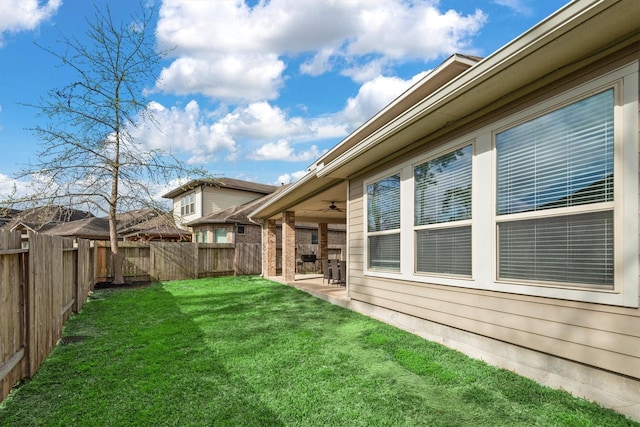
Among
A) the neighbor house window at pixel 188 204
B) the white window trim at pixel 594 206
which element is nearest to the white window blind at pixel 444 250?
the white window trim at pixel 594 206

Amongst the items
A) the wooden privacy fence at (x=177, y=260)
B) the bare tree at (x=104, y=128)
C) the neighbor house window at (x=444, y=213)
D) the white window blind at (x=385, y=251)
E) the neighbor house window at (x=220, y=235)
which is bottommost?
the wooden privacy fence at (x=177, y=260)

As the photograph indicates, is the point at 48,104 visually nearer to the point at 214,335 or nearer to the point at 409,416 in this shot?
the point at 214,335

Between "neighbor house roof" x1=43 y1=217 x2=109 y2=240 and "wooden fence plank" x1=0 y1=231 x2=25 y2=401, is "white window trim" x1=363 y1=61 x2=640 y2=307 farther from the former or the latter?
"neighbor house roof" x1=43 y1=217 x2=109 y2=240

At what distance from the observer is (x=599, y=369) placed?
2670 millimetres

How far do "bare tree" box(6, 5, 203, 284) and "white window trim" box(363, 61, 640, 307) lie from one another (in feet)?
34.0

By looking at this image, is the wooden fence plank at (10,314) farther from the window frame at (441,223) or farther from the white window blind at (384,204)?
the white window blind at (384,204)

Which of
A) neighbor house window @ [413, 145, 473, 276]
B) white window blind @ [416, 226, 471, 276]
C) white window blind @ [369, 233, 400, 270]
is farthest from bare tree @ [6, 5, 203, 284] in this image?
white window blind @ [416, 226, 471, 276]

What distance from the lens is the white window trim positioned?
2.48 meters

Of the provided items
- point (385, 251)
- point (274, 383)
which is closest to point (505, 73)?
point (385, 251)

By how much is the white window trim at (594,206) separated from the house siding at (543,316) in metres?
0.06

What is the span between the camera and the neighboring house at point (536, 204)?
2.53 meters

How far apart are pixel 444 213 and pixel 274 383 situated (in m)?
2.79

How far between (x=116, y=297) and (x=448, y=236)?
8833 millimetres

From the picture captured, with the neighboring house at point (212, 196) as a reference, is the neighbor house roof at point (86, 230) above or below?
below
